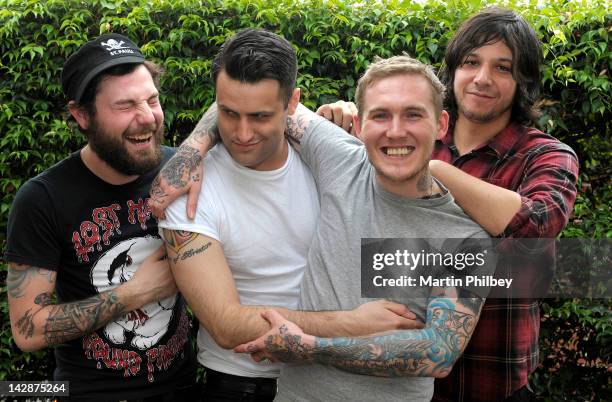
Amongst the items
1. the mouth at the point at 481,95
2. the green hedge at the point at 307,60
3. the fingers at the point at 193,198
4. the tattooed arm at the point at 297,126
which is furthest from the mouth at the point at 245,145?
the green hedge at the point at 307,60

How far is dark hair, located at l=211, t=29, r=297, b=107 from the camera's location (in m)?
2.75

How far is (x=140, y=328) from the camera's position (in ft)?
9.88

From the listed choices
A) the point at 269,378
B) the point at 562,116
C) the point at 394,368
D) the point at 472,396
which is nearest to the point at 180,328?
the point at 269,378

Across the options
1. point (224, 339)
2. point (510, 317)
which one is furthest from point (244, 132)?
point (510, 317)

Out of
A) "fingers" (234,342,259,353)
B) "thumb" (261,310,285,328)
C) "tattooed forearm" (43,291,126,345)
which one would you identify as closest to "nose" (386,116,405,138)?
"thumb" (261,310,285,328)

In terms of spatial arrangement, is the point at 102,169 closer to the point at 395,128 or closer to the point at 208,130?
the point at 208,130

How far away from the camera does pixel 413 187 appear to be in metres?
2.69

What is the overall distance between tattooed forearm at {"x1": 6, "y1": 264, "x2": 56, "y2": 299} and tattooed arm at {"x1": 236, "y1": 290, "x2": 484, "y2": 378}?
108 cm

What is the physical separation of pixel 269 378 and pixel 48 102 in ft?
9.52

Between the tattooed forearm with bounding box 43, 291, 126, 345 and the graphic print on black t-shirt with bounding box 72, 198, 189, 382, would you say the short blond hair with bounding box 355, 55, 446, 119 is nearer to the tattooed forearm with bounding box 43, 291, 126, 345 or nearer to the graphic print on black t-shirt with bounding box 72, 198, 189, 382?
the graphic print on black t-shirt with bounding box 72, 198, 189, 382

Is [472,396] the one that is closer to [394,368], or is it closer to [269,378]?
[394,368]

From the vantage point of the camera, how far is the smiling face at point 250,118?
9.04 ft

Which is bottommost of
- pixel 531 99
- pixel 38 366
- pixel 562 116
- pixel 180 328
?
pixel 38 366

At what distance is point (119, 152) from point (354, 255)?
1179 millimetres
